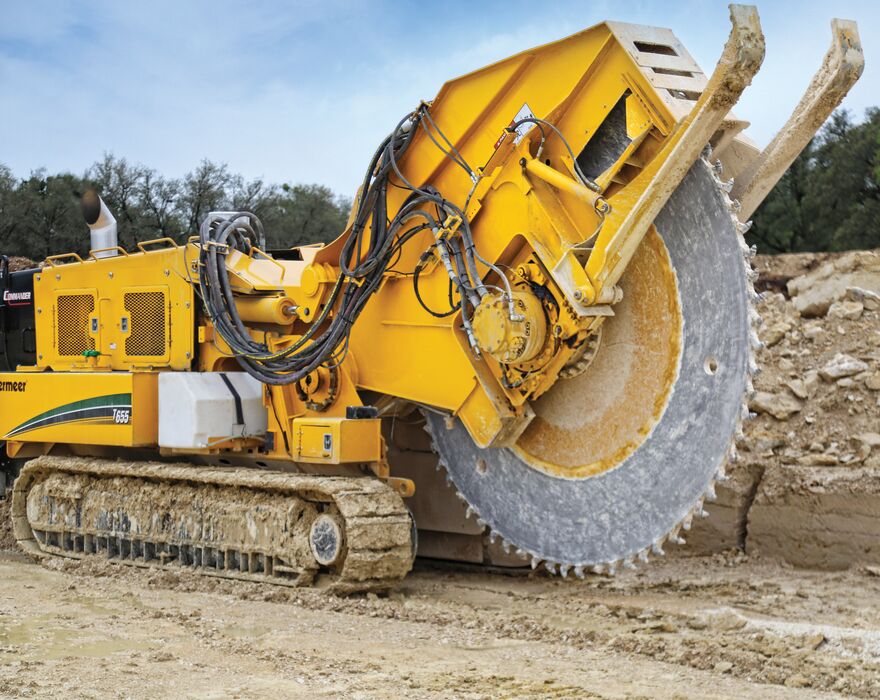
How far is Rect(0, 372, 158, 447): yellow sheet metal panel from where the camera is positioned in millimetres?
8719

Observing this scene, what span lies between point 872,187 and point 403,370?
79.9ft

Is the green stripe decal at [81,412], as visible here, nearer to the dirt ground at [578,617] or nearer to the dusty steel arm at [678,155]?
the dirt ground at [578,617]

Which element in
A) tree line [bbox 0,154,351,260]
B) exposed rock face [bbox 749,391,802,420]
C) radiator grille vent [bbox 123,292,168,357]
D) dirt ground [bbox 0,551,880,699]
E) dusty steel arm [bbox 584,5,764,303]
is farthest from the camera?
tree line [bbox 0,154,351,260]

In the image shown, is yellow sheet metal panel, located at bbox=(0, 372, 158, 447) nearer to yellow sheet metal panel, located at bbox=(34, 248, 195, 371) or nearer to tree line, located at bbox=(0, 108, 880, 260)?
yellow sheet metal panel, located at bbox=(34, 248, 195, 371)

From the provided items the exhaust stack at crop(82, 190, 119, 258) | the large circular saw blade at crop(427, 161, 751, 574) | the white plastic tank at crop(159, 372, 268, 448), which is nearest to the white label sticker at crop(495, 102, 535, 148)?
the large circular saw blade at crop(427, 161, 751, 574)

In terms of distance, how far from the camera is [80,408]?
358 inches

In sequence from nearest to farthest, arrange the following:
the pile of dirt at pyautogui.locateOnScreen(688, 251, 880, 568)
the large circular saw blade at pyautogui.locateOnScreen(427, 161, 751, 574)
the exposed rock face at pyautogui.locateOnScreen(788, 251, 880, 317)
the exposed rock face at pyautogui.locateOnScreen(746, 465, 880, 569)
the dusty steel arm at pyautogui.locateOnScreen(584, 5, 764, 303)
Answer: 1. the dusty steel arm at pyautogui.locateOnScreen(584, 5, 764, 303)
2. the large circular saw blade at pyautogui.locateOnScreen(427, 161, 751, 574)
3. the exposed rock face at pyautogui.locateOnScreen(746, 465, 880, 569)
4. the pile of dirt at pyautogui.locateOnScreen(688, 251, 880, 568)
5. the exposed rock face at pyautogui.locateOnScreen(788, 251, 880, 317)

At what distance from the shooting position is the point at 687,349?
6543 millimetres

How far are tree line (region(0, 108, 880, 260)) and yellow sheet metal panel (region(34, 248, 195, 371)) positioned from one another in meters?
17.7

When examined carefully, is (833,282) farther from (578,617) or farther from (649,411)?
(578,617)

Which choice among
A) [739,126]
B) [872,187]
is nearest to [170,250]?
[739,126]

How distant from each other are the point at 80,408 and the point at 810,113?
5660 millimetres

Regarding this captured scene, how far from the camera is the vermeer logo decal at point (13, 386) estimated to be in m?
9.56

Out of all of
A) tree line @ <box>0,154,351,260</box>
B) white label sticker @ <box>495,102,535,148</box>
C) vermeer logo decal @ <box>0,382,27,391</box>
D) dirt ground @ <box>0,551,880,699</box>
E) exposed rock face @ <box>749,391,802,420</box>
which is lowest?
dirt ground @ <box>0,551,880,699</box>
